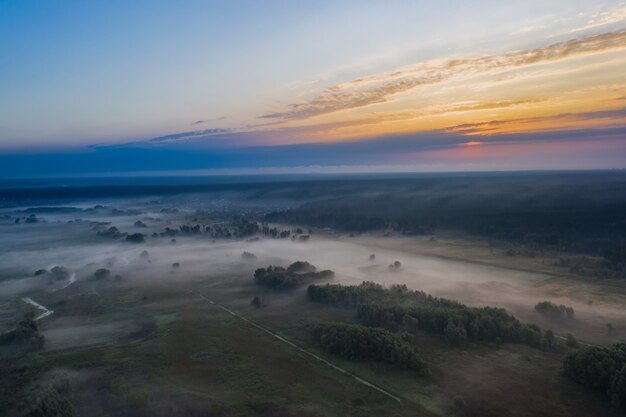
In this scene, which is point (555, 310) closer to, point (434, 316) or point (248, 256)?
point (434, 316)

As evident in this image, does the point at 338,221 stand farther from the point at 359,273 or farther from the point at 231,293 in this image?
the point at 231,293

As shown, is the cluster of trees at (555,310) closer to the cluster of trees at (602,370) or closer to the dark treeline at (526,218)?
the cluster of trees at (602,370)

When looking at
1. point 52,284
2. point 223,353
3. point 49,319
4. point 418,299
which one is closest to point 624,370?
point 418,299

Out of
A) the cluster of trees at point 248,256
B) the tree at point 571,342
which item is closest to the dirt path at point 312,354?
the tree at point 571,342

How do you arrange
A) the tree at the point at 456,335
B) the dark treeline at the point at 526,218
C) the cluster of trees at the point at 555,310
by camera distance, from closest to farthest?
the tree at the point at 456,335
the cluster of trees at the point at 555,310
the dark treeline at the point at 526,218

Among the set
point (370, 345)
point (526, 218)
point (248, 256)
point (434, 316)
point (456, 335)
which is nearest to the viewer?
point (370, 345)

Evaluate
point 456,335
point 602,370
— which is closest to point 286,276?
point 456,335
